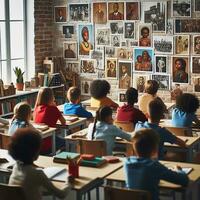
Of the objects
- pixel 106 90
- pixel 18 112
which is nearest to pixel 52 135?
pixel 18 112

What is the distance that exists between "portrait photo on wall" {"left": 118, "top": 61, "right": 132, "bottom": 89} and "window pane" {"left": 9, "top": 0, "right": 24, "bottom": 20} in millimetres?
2228

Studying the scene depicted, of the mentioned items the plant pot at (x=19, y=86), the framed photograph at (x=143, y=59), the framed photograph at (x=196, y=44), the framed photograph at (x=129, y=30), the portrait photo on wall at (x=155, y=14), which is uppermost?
the portrait photo on wall at (x=155, y=14)

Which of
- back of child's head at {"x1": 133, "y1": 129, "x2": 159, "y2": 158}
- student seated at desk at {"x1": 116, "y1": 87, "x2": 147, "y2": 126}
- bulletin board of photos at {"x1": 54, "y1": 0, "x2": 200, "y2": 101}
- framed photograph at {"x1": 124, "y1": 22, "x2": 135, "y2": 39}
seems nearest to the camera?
back of child's head at {"x1": 133, "y1": 129, "x2": 159, "y2": 158}

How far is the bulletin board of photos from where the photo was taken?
379 inches

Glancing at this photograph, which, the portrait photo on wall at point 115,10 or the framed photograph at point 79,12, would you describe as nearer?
the portrait photo on wall at point 115,10

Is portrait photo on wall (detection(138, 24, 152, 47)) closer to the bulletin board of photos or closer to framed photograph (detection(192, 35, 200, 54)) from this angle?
the bulletin board of photos

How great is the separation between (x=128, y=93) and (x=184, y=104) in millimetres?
784

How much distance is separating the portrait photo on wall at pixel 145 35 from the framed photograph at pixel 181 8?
57cm

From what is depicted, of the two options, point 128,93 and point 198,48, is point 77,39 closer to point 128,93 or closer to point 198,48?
point 198,48

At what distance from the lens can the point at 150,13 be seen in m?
9.93

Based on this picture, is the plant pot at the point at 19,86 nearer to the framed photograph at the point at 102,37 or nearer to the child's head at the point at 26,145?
the framed photograph at the point at 102,37

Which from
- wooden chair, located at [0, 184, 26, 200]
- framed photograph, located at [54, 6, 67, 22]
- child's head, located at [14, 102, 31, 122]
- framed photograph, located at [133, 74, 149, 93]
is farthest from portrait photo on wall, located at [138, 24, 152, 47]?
wooden chair, located at [0, 184, 26, 200]

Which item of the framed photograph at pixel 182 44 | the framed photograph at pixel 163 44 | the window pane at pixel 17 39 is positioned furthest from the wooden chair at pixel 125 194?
the window pane at pixel 17 39

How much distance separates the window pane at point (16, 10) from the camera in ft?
34.4
